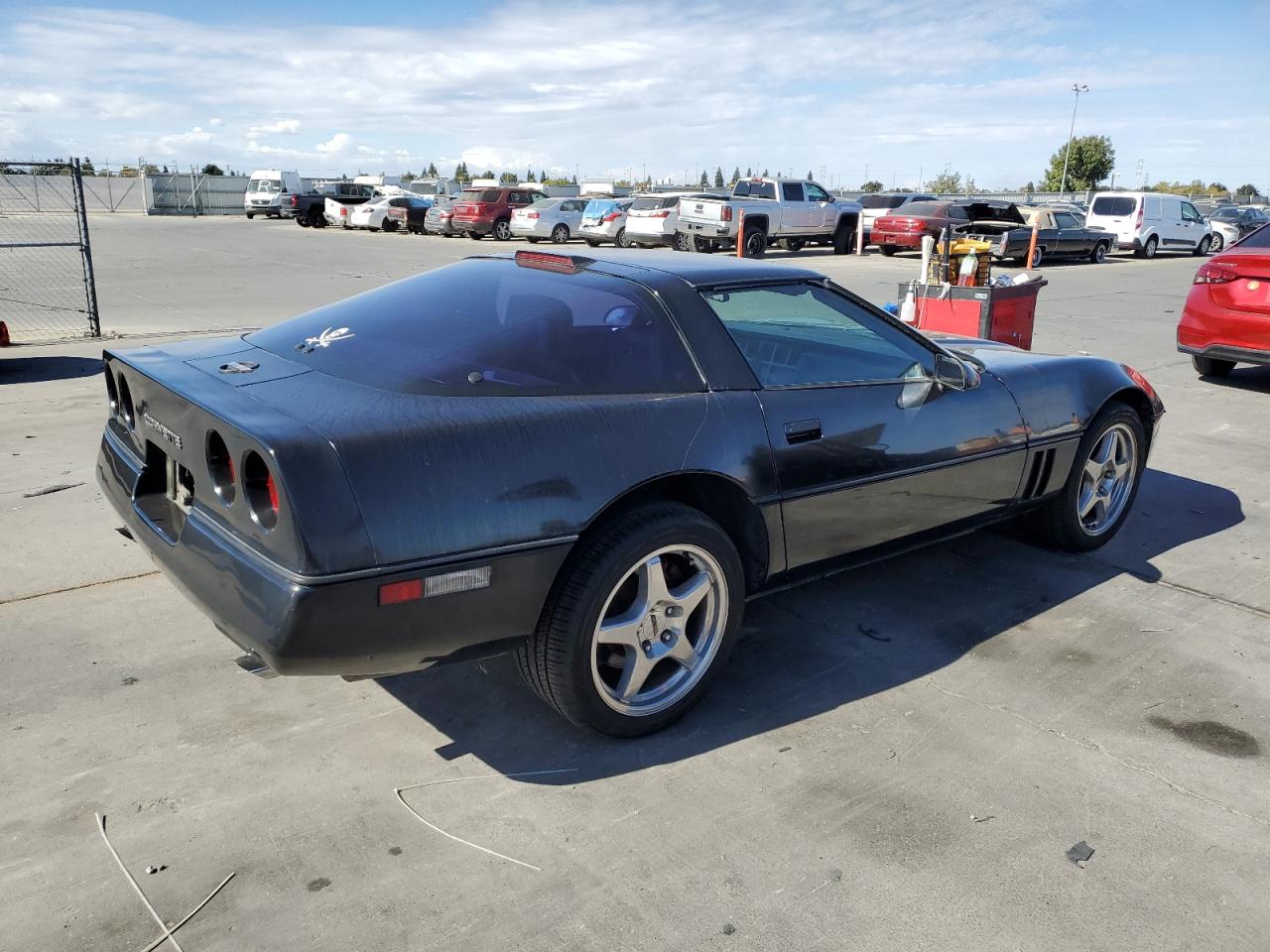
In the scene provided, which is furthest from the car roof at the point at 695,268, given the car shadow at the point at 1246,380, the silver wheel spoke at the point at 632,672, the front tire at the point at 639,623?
the car shadow at the point at 1246,380

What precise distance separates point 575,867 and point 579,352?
1.47 metres

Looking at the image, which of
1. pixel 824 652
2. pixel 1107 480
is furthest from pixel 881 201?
pixel 824 652

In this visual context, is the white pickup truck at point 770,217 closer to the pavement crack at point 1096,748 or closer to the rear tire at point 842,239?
the rear tire at point 842,239

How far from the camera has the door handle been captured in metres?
3.31

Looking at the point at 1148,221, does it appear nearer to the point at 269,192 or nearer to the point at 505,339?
the point at 505,339

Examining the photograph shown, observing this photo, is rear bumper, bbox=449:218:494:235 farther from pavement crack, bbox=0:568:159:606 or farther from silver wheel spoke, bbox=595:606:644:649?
silver wheel spoke, bbox=595:606:644:649

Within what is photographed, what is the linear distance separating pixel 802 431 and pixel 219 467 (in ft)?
5.86

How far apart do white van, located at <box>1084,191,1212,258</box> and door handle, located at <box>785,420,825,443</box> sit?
2783cm

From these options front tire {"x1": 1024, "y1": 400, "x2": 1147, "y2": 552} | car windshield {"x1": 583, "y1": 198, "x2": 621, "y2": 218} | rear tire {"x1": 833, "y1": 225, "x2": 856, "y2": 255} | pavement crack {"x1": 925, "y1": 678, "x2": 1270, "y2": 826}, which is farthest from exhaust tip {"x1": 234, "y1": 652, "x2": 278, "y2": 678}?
rear tire {"x1": 833, "y1": 225, "x2": 856, "y2": 255}

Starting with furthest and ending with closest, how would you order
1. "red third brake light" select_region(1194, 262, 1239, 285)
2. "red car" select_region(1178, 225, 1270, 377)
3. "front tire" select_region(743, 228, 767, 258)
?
"front tire" select_region(743, 228, 767, 258), "red third brake light" select_region(1194, 262, 1239, 285), "red car" select_region(1178, 225, 1270, 377)

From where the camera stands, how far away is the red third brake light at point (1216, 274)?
8.47 meters

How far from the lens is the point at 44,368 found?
8.42 m

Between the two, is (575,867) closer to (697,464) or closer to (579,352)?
(697,464)

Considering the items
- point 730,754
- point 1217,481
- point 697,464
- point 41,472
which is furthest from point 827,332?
point 41,472
